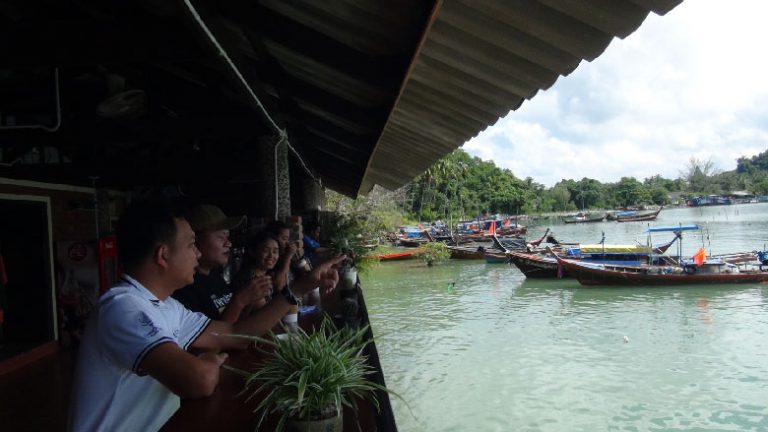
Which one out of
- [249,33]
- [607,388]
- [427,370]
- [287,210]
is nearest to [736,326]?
[607,388]

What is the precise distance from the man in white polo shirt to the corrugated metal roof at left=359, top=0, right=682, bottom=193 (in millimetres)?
1208

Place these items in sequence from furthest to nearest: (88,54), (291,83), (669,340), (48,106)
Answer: (669,340)
(48,106)
(291,83)
(88,54)

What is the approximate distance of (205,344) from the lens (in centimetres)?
226

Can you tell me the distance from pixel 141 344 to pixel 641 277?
79.1 feet

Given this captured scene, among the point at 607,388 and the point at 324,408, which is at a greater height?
the point at 324,408

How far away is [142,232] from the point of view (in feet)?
5.67

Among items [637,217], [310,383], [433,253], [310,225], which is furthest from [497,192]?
[310,383]

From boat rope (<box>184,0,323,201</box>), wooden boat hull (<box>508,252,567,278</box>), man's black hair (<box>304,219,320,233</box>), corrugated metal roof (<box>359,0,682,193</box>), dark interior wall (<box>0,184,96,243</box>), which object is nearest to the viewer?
corrugated metal roof (<box>359,0,682,193</box>)

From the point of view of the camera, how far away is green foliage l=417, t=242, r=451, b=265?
105ft

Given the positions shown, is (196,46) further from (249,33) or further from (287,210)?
(287,210)

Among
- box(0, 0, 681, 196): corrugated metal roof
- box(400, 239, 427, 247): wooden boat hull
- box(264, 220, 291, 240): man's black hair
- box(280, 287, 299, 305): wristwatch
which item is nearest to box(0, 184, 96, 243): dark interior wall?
box(0, 0, 681, 196): corrugated metal roof

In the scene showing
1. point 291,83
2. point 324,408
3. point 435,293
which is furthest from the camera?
point 435,293

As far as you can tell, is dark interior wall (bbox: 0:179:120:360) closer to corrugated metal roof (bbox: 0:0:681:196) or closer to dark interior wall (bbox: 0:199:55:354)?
dark interior wall (bbox: 0:199:55:354)

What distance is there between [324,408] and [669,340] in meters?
16.2
